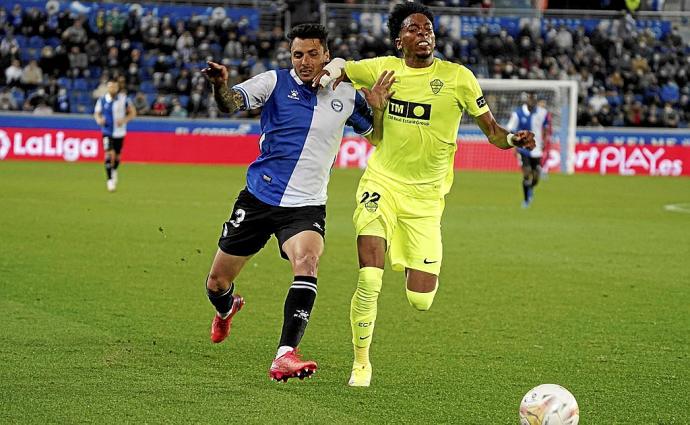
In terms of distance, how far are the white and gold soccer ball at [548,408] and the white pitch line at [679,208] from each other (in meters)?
17.7

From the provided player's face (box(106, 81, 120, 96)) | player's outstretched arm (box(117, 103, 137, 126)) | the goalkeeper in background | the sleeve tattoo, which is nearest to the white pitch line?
the goalkeeper in background

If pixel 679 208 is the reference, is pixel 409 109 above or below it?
above

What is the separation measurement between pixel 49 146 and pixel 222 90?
2554cm

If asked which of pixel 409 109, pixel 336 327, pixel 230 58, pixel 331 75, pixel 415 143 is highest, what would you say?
pixel 331 75

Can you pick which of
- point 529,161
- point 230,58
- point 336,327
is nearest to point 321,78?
point 336,327

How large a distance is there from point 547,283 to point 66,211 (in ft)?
30.2

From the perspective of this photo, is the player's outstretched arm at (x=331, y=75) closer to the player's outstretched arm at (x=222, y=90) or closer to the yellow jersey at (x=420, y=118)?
the yellow jersey at (x=420, y=118)

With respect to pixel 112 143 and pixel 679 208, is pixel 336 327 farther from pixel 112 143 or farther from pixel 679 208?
pixel 679 208

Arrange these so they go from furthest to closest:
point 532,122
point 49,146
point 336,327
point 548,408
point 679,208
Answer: point 49,146
point 532,122
point 679,208
point 336,327
point 548,408

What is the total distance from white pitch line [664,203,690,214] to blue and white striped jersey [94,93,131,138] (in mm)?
11038

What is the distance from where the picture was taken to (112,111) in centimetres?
2369

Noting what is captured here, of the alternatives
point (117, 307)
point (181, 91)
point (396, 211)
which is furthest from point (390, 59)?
point (181, 91)

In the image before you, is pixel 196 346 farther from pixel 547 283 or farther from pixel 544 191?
pixel 544 191

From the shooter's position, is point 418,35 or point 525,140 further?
point 418,35
